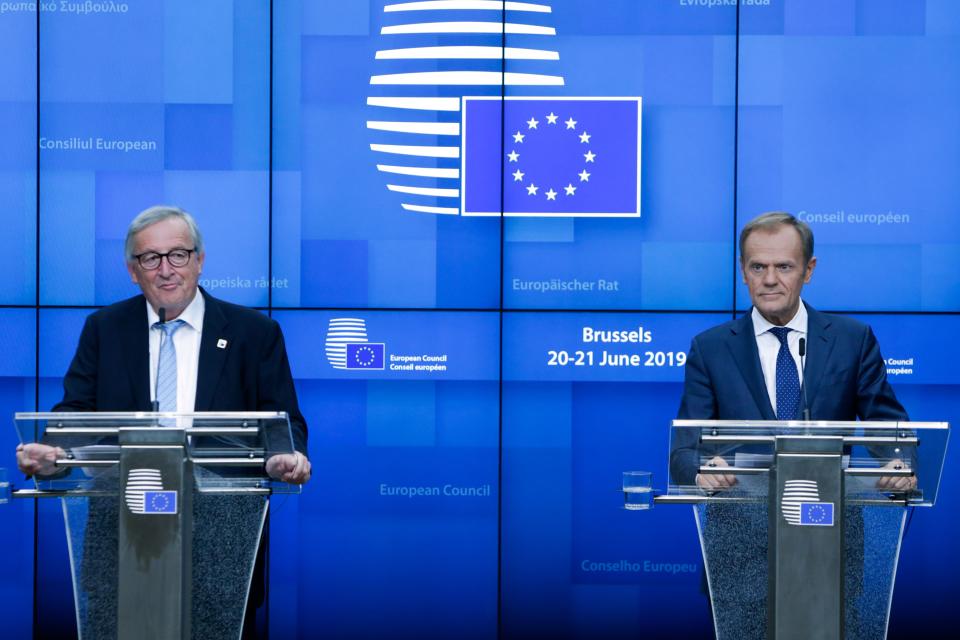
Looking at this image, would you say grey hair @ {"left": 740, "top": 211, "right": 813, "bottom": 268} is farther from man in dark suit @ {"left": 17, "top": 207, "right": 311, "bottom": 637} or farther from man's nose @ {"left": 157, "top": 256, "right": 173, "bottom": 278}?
man's nose @ {"left": 157, "top": 256, "right": 173, "bottom": 278}

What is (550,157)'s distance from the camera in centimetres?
487

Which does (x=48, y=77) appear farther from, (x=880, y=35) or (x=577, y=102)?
(x=880, y=35)

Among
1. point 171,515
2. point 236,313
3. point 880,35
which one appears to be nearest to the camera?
point 171,515

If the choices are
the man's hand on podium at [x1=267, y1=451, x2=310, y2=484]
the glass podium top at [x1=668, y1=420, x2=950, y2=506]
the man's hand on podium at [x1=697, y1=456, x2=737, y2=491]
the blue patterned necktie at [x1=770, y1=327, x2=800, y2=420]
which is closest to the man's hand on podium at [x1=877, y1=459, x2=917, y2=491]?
the glass podium top at [x1=668, y1=420, x2=950, y2=506]

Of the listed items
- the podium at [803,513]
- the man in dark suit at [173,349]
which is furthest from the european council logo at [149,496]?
the podium at [803,513]

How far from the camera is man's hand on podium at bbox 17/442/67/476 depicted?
2570mm

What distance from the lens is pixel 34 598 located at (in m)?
4.93

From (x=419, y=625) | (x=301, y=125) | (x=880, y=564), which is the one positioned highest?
(x=301, y=125)

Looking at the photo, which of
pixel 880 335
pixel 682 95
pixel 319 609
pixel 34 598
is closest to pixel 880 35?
pixel 682 95

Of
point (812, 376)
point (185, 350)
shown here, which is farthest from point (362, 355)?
point (812, 376)

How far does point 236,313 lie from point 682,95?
241cm

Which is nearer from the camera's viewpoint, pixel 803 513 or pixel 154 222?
pixel 803 513

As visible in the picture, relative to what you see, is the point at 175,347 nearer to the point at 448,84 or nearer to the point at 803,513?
the point at 803,513

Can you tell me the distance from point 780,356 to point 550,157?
190cm
